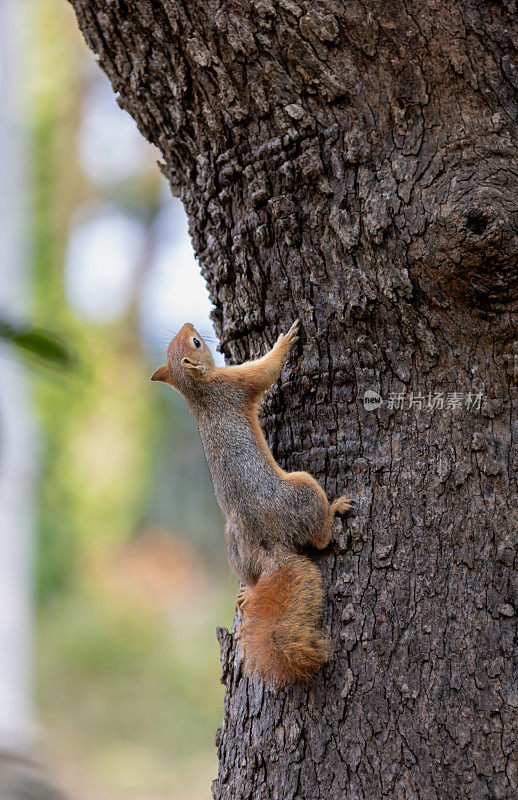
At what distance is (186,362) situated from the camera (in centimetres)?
217

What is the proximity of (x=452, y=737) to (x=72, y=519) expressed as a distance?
9152mm

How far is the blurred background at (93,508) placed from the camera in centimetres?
788

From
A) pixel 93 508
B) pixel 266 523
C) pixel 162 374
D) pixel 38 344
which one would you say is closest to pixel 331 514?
pixel 266 523

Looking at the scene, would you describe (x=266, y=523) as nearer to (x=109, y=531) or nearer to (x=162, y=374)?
(x=162, y=374)

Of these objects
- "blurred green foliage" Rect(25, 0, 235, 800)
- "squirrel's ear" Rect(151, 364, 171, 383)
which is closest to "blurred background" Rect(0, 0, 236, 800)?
"blurred green foliage" Rect(25, 0, 235, 800)

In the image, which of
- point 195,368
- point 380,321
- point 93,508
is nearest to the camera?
point 380,321

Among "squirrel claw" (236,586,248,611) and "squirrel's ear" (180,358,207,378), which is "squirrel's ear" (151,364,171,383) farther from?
"squirrel claw" (236,586,248,611)

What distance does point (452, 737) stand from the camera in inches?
57.9

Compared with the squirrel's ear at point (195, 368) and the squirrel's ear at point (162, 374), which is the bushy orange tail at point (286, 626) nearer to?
the squirrel's ear at point (195, 368)

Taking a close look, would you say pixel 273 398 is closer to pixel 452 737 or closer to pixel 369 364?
pixel 369 364

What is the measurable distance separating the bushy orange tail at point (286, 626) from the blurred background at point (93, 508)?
567 cm

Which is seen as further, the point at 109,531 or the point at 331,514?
the point at 109,531

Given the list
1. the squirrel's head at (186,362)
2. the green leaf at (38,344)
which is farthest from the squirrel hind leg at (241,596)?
the green leaf at (38,344)

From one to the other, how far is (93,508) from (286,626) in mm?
8865
